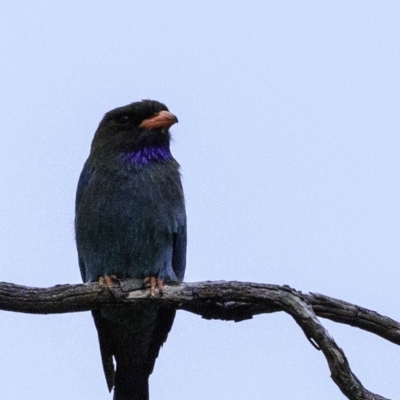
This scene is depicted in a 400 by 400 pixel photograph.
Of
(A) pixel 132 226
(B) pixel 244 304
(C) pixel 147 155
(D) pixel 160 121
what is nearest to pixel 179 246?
(A) pixel 132 226

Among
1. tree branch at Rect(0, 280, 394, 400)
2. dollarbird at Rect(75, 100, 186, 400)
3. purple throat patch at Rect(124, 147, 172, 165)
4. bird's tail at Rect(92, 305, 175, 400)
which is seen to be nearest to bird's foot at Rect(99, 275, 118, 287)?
dollarbird at Rect(75, 100, 186, 400)

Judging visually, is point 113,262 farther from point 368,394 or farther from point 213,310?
point 368,394

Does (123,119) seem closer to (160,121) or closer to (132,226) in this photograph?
(160,121)

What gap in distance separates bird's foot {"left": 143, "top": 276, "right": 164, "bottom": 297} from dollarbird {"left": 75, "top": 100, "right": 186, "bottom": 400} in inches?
0.8

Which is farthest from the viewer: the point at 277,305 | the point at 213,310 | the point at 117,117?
the point at 117,117

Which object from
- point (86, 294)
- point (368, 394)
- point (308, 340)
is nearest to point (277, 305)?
point (308, 340)

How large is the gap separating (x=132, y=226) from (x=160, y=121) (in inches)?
39.9

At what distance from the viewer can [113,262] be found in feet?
27.7

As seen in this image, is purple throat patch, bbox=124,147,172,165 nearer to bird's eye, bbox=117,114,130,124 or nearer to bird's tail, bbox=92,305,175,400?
bird's eye, bbox=117,114,130,124

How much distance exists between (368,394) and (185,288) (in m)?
1.56

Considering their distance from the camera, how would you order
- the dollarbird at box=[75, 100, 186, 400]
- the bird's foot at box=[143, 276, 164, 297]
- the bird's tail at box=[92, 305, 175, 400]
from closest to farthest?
1. the bird's foot at box=[143, 276, 164, 297]
2. the dollarbird at box=[75, 100, 186, 400]
3. the bird's tail at box=[92, 305, 175, 400]

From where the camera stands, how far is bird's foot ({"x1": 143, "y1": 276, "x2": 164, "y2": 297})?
763 centimetres

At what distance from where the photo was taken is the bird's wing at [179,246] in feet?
28.3

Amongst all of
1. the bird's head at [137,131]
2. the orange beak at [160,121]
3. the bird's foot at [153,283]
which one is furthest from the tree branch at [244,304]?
the orange beak at [160,121]
